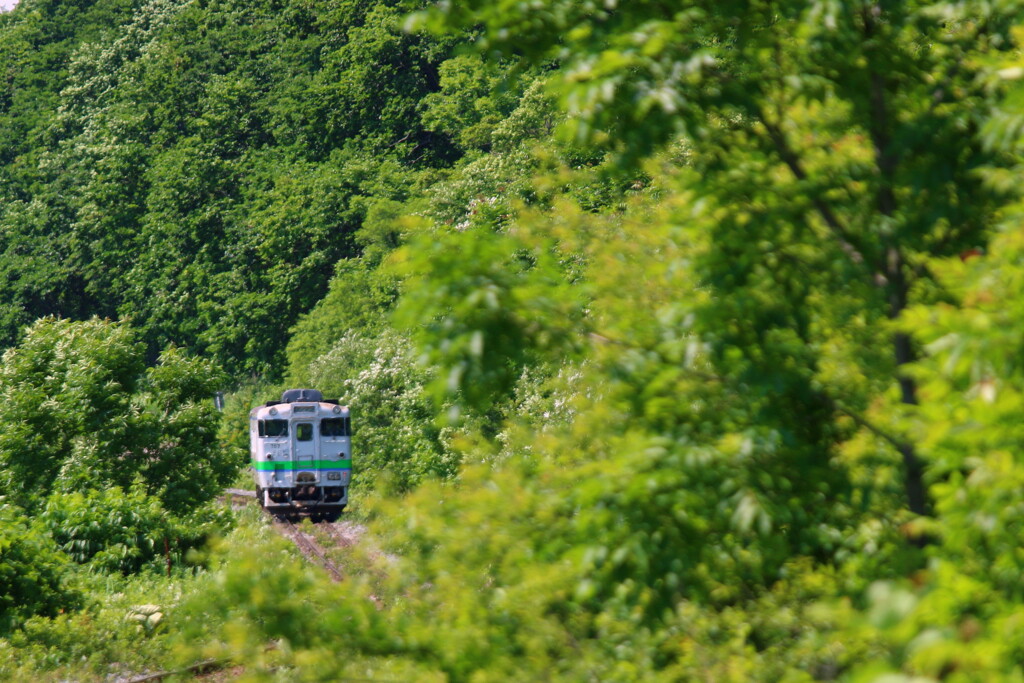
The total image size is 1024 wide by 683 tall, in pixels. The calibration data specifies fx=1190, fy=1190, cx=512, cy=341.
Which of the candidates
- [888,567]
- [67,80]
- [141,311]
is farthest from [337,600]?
[67,80]

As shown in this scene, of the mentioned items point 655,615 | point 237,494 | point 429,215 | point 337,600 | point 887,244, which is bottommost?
point 237,494

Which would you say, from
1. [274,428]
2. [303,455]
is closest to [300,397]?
[274,428]

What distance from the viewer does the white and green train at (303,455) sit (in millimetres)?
29922

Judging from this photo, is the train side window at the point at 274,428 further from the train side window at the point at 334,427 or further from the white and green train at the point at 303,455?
the train side window at the point at 334,427

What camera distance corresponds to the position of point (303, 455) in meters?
30.0

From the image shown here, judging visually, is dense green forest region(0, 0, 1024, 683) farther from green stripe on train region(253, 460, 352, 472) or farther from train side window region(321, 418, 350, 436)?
train side window region(321, 418, 350, 436)

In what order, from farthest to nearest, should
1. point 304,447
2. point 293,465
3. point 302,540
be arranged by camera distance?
1. point 304,447
2. point 293,465
3. point 302,540

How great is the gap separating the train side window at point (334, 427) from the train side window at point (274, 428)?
3.15 feet

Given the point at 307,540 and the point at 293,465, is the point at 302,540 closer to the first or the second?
the point at 307,540

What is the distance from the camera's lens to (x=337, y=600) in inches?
265

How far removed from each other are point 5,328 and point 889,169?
62742 millimetres

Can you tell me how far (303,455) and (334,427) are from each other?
111 cm

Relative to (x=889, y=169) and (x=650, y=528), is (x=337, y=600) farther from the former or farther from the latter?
(x=889, y=169)

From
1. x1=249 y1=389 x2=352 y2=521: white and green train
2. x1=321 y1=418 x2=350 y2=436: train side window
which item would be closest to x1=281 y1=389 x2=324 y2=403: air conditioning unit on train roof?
x1=249 y1=389 x2=352 y2=521: white and green train
